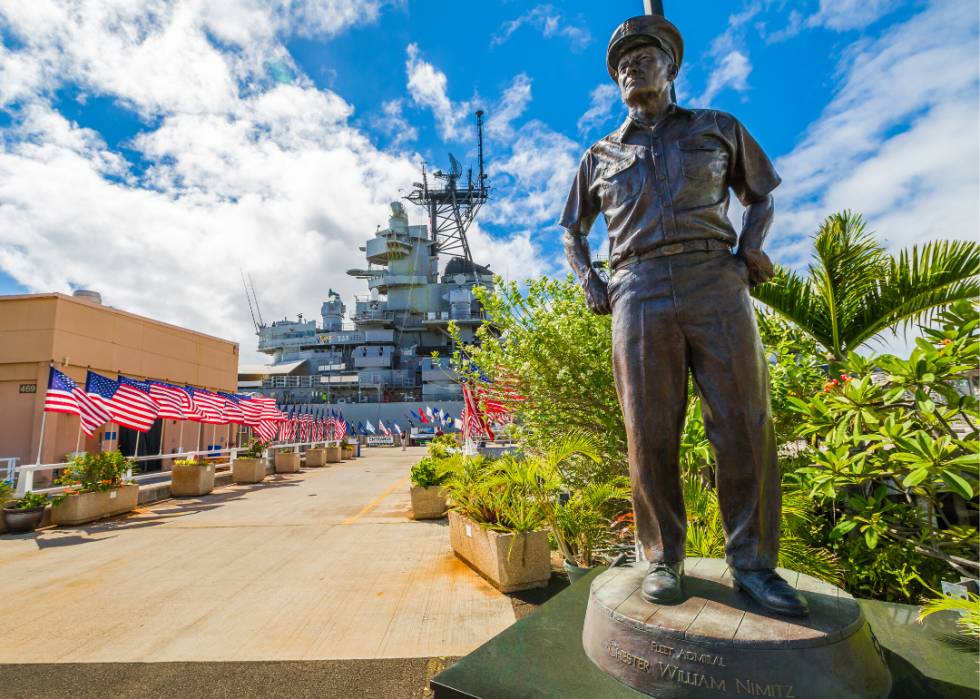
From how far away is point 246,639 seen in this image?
3961mm

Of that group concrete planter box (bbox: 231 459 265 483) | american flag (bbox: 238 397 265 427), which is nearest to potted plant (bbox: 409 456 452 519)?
concrete planter box (bbox: 231 459 265 483)

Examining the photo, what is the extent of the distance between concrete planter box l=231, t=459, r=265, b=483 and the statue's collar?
54.0ft

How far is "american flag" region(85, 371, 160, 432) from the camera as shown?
1127 cm

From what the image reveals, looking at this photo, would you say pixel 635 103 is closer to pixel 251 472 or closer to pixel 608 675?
pixel 608 675

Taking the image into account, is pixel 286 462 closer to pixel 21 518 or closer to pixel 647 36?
pixel 21 518

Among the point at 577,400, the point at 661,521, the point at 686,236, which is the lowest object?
the point at 661,521

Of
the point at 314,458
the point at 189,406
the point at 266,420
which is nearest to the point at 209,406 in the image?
the point at 189,406

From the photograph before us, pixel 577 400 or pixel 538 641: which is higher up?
pixel 577 400

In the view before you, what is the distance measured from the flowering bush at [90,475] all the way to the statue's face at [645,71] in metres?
11.6

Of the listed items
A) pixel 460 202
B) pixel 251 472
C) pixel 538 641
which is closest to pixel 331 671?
pixel 538 641

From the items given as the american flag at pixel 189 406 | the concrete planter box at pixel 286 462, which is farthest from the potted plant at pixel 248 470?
the concrete planter box at pixel 286 462

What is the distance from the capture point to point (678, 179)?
2559 mm

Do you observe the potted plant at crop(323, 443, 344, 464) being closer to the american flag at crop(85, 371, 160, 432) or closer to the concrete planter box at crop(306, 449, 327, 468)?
the concrete planter box at crop(306, 449, 327, 468)

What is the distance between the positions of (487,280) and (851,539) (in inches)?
1958
